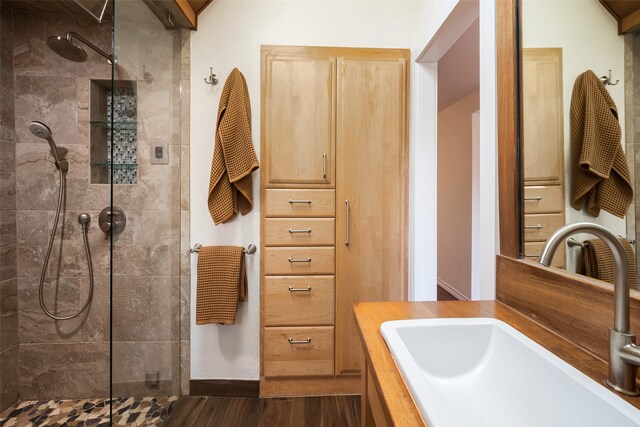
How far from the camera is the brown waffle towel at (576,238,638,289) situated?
52 centimetres

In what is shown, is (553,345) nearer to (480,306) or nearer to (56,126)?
(480,306)

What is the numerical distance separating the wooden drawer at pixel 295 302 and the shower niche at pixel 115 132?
955mm

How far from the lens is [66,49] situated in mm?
1494

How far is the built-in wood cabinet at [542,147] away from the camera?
692mm

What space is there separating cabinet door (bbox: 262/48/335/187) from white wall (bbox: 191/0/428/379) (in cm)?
9

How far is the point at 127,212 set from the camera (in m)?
1.25

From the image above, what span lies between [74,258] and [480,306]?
7.02 feet

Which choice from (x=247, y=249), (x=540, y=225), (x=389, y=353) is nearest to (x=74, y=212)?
(x=247, y=249)

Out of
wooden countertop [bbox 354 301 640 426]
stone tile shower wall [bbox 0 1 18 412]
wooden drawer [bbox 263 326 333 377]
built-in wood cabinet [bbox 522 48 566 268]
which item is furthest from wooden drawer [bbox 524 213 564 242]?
stone tile shower wall [bbox 0 1 18 412]

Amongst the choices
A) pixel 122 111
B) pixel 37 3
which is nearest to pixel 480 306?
pixel 122 111

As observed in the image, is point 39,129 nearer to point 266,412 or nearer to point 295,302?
point 295,302

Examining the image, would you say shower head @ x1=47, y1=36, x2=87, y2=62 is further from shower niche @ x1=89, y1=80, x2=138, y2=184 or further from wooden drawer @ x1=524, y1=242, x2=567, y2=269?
wooden drawer @ x1=524, y1=242, x2=567, y2=269

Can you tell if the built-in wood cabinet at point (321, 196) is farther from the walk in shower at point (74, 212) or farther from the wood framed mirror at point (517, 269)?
the wood framed mirror at point (517, 269)

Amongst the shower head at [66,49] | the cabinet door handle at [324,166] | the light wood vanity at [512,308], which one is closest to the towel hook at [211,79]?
the shower head at [66,49]
